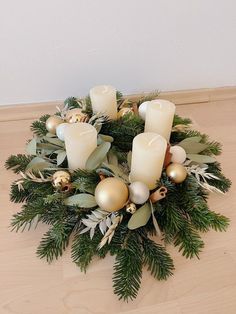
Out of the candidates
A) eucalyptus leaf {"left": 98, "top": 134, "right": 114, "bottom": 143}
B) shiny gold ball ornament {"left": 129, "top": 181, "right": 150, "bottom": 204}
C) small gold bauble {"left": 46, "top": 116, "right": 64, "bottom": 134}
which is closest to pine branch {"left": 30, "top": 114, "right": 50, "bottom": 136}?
small gold bauble {"left": 46, "top": 116, "right": 64, "bottom": 134}

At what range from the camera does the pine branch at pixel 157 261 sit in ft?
1.22

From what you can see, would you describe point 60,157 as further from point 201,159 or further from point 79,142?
point 201,159

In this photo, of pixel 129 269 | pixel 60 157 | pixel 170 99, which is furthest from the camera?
pixel 170 99

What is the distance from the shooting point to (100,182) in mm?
403

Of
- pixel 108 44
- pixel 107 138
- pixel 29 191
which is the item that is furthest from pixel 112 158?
pixel 108 44

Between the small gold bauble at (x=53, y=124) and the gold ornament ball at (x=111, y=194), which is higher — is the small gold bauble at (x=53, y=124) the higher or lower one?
the higher one

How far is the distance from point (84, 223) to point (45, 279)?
86 mm

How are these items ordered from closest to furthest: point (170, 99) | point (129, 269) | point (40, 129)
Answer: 1. point (129, 269)
2. point (40, 129)
3. point (170, 99)

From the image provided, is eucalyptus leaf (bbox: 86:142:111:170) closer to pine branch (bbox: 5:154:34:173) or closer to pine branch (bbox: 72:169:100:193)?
pine branch (bbox: 72:169:100:193)

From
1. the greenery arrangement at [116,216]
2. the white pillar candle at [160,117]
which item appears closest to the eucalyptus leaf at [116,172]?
the greenery arrangement at [116,216]

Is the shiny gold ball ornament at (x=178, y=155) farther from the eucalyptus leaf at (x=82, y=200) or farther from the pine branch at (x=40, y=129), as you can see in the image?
the pine branch at (x=40, y=129)

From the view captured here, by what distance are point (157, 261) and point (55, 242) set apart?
14cm

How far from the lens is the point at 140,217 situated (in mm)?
392

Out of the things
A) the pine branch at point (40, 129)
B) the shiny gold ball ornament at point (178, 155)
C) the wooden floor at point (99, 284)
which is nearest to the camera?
the wooden floor at point (99, 284)
